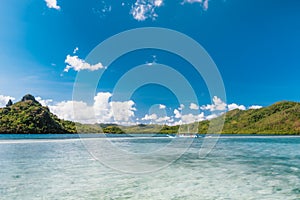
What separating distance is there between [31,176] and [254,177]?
40.1 ft

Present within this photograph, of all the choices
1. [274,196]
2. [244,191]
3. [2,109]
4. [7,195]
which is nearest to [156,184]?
[244,191]

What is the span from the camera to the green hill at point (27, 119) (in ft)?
507

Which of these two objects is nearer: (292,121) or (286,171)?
(286,171)

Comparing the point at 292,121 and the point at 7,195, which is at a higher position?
the point at 292,121

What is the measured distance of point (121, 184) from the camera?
12844 millimetres

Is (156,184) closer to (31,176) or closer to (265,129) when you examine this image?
(31,176)

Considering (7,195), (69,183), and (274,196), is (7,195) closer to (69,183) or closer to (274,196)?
(69,183)

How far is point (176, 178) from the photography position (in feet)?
47.8

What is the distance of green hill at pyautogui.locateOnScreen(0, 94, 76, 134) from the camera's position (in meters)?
154

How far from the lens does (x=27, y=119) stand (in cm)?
16212

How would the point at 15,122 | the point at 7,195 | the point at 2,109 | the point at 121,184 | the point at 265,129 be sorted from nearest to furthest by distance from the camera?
1. the point at 7,195
2. the point at 121,184
3. the point at 15,122
4. the point at 2,109
5. the point at 265,129

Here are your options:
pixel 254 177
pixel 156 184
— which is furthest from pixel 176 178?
pixel 254 177

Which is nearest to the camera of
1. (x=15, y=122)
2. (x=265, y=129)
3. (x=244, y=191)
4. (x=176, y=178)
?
(x=244, y=191)

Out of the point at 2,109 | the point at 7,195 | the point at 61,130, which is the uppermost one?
the point at 2,109
